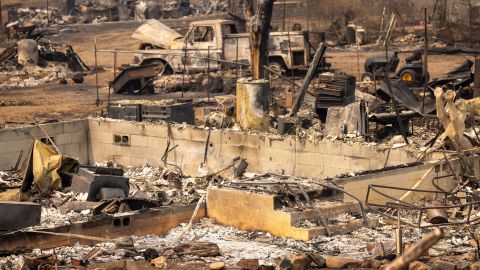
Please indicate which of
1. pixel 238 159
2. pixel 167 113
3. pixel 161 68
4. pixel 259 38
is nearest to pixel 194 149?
pixel 238 159

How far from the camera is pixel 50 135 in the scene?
69.6 ft

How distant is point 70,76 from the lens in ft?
112

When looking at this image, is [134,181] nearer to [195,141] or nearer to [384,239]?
[195,141]

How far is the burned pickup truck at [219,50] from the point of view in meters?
31.8

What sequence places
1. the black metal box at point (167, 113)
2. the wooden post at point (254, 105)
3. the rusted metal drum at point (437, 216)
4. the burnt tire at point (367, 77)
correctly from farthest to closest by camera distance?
the burnt tire at point (367, 77), the black metal box at point (167, 113), the wooden post at point (254, 105), the rusted metal drum at point (437, 216)

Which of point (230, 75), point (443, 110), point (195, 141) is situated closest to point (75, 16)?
point (230, 75)

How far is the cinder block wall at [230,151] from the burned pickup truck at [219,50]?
9.93 meters

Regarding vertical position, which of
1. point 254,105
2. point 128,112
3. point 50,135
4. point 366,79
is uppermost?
point 254,105

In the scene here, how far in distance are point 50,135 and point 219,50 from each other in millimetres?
11372

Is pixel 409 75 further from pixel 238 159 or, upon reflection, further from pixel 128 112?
pixel 238 159

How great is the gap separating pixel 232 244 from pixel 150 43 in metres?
19.9

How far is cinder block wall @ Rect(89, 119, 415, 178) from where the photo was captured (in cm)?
1822

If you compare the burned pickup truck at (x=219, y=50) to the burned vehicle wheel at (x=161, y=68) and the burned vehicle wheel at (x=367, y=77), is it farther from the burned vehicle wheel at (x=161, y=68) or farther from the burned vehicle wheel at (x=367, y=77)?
Result: the burned vehicle wheel at (x=367, y=77)

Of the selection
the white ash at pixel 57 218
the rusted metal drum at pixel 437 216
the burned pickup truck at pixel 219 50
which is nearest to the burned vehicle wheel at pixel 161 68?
the burned pickup truck at pixel 219 50
